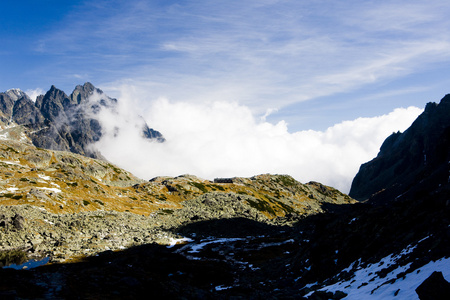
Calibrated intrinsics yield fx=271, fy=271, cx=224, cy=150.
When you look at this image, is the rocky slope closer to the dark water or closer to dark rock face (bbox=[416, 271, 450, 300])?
the dark water

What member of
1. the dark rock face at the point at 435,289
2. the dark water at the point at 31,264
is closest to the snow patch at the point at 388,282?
the dark rock face at the point at 435,289

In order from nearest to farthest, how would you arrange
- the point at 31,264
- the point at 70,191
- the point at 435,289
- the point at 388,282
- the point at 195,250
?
the point at 435,289 → the point at 388,282 → the point at 31,264 → the point at 195,250 → the point at 70,191

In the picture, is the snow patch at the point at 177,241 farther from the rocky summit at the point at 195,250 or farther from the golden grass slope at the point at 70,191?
the golden grass slope at the point at 70,191

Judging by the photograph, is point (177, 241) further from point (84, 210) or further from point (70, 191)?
point (70, 191)

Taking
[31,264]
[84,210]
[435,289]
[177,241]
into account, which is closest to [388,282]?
[435,289]

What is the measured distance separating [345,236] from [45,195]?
337ft

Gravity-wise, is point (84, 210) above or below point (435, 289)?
above

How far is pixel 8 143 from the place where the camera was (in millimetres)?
189500

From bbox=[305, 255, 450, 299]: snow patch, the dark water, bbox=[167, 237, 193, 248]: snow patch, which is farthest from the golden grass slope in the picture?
bbox=[305, 255, 450, 299]: snow patch

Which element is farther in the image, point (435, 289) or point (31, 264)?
point (31, 264)

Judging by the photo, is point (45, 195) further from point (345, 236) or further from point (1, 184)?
point (345, 236)

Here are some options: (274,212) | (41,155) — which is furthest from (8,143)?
(274,212)

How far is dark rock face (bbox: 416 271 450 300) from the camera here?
1339 centimetres

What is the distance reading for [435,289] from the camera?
44.8 ft
